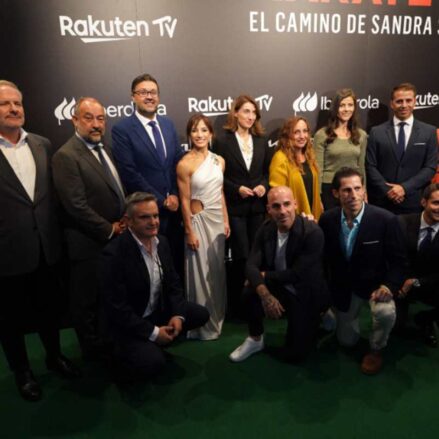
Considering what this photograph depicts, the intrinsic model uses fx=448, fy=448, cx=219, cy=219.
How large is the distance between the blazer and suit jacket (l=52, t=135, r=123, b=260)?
1.20 meters

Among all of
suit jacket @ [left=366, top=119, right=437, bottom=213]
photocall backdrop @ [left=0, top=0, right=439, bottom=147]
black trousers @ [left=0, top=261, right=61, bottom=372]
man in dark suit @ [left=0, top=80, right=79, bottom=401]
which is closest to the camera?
man in dark suit @ [left=0, top=80, right=79, bottom=401]

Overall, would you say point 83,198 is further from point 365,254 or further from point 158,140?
point 365,254

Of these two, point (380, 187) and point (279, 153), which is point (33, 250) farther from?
point (380, 187)

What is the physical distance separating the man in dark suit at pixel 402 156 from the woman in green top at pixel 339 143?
15 cm

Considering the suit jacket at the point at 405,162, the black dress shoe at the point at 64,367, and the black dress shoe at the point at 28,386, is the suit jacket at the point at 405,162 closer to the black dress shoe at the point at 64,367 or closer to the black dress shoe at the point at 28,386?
the black dress shoe at the point at 64,367

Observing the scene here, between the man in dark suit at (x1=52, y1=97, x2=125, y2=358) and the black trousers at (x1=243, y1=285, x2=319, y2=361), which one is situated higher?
the man in dark suit at (x1=52, y1=97, x2=125, y2=358)

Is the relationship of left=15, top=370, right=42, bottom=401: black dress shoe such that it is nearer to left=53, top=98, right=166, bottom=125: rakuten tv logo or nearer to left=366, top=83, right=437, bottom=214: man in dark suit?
left=53, top=98, right=166, bottom=125: rakuten tv logo

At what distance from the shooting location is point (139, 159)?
122 inches

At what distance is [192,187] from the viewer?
3.13m

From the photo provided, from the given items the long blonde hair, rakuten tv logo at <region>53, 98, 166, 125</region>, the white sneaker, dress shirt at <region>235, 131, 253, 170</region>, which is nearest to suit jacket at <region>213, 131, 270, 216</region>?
dress shirt at <region>235, 131, 253, 170</region>

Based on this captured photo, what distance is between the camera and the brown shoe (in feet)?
9.22

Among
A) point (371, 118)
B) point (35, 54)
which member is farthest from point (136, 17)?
point (371, 118)

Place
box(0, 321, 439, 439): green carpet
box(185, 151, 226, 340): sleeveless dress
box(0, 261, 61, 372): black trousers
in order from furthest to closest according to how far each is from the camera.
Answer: box(185, 151, 226, 340): sleeveless dress
box(0, 261, 61, 372): black trousers
box(0, 321, 439, 439): green carpet

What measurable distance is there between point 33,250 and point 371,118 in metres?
3.20
